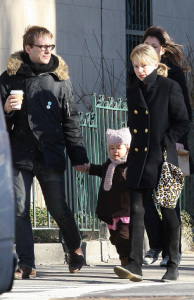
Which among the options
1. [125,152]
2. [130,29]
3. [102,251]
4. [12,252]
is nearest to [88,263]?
[102,251]

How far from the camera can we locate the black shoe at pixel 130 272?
7.52m

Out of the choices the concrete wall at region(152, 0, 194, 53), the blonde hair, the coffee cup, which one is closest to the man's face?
the coffee cup

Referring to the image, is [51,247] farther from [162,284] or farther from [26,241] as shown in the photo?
[162,284]

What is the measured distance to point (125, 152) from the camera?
881cm

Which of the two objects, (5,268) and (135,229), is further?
(135,229)

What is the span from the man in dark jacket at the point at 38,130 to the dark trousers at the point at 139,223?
742 millimetres

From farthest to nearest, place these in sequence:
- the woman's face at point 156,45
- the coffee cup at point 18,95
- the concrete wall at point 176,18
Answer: the concrete wall at point 176,18 < the woman's face at point 156,45 < the coffee cup at point 18,95

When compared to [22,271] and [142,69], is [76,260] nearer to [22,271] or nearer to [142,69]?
[22,271]

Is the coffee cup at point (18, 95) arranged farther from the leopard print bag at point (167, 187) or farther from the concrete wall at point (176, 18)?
the concrete wall at point (176, 18)

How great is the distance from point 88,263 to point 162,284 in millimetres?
2262

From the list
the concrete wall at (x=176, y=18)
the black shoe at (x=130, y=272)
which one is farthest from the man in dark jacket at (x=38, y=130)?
the concrete wall at (x=176, y=18)

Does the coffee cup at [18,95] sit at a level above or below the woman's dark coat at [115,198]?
above

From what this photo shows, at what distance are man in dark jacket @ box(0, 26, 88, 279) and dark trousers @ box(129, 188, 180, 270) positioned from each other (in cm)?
74

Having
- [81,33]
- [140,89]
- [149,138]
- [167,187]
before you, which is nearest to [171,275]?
[167,187]
